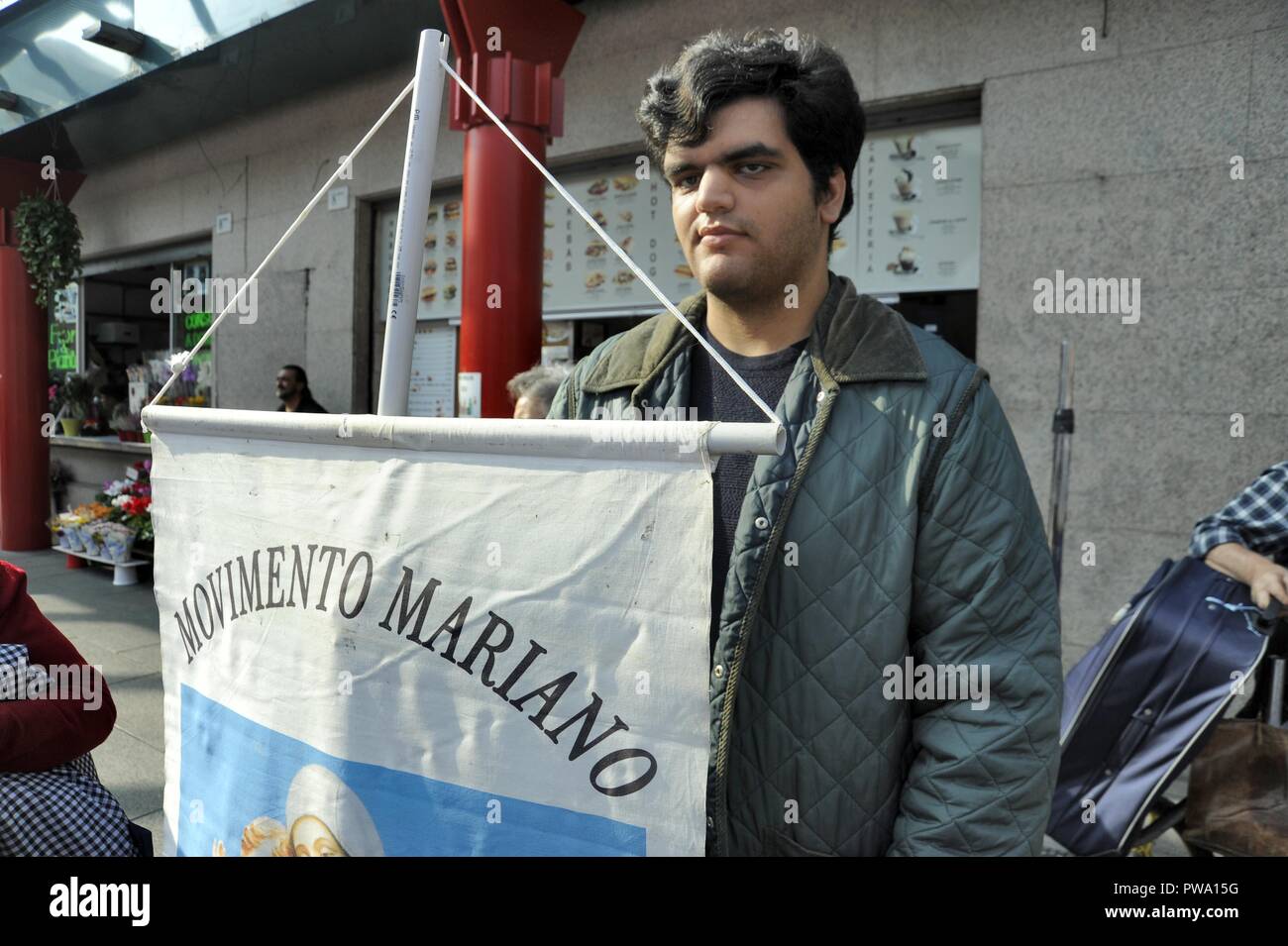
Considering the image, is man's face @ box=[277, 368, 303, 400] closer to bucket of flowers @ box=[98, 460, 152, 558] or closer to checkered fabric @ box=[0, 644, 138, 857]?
bucket of flowers @ box=[98, 460, 152, 558]

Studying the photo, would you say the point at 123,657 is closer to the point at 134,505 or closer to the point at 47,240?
the point at 134,505

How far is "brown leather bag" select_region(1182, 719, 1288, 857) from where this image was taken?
2541 mm

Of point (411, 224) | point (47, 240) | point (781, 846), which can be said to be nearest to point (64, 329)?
point (47, 240)

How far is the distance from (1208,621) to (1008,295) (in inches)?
86.3

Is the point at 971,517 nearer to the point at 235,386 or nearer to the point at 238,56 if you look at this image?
the point at 238,56

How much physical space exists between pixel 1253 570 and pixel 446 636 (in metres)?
2.70

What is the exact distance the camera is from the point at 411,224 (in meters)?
1.44

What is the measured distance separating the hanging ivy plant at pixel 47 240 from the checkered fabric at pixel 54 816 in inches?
350

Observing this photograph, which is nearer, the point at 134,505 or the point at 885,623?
the point at 885,623

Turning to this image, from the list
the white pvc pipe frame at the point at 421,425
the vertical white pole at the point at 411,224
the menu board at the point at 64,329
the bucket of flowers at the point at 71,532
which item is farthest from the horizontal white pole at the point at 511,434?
the menu board at the point at 64,329

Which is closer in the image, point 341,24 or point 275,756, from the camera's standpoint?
point 275,756

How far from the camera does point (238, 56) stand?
693cm

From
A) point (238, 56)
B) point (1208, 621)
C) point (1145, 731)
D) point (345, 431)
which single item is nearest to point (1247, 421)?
point (1208, 621)

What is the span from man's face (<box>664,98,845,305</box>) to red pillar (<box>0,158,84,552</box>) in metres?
11.1
